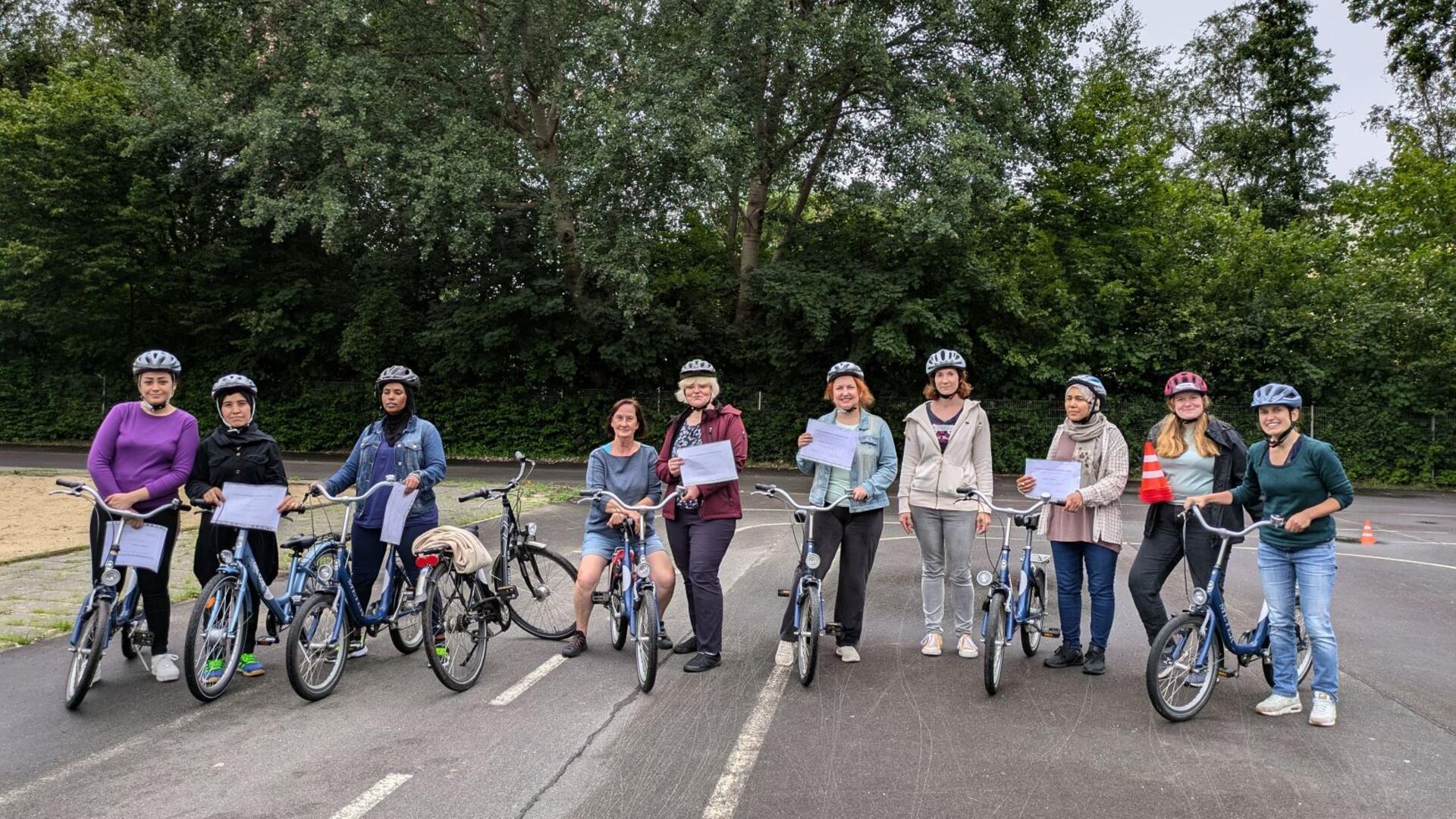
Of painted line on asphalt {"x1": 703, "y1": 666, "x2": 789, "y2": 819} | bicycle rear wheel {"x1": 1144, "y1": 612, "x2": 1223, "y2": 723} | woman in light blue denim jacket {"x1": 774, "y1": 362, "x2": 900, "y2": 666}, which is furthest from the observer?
woman in light blue denim jacket {"x1": 774, "y1": 362, "x2": 900, "y2": 666}

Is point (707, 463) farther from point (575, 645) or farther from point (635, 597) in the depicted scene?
point (575, 645)

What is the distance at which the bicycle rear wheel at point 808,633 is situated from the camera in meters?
5.74

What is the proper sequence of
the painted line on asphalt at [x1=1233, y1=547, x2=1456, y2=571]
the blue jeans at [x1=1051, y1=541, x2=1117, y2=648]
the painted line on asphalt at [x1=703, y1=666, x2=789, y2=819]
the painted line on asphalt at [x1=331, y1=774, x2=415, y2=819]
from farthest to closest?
the painted line on asphalt at [x1=1233, y1=547, x2=1456, y2=571] → the blue jeans at [x1=1051, y1=541, x2=1117, y2=648] → the painted line on asphalt at [x1=703, y1=666, x2=789, y2=819] → the painted line on asphalt at [x1=331, y1=774, x2=415, y2=819]

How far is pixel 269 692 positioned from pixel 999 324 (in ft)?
66.0

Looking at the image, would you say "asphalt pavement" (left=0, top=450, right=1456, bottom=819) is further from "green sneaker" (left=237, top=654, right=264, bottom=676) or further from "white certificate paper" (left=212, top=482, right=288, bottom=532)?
"white certificate paper" (left=212, top=482, right=288, bottom=532)

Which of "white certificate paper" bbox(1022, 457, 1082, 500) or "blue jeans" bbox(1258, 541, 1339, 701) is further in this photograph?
"white certificate paper" bbox(1022, 457, 1082, 500)

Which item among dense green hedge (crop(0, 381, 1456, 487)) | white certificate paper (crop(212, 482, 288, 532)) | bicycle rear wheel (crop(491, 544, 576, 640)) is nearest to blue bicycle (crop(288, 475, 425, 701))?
white certificate paper (crop(212, 482, 288, 532))

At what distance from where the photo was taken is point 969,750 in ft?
15.7

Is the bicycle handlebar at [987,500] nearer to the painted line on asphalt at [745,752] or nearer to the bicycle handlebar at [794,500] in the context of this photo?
the bicycle handlebar at [794,500]

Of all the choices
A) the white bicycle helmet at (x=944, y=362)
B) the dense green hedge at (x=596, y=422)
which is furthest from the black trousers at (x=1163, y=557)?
the dense green hedge at (x=596, y=422)

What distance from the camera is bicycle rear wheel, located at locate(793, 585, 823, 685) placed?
5738 millimetres

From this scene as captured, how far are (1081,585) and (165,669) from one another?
560cm

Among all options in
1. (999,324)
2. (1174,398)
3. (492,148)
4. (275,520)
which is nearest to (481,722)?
(275,520)

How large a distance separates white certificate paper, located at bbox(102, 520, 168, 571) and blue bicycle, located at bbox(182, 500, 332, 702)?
1.08ft
